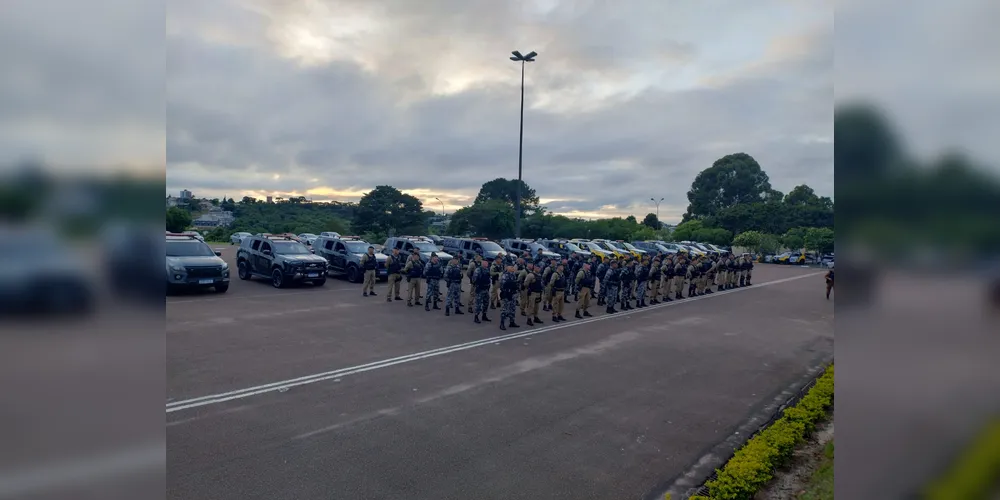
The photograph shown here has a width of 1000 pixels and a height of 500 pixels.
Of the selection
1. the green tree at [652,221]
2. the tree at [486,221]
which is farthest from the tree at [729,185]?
the tree at [486,221]

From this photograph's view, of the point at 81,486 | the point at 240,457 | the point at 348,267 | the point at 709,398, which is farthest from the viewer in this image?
the point at 348,267

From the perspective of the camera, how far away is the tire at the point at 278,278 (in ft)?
58.7

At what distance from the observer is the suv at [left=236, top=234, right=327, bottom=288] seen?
17.9 meters

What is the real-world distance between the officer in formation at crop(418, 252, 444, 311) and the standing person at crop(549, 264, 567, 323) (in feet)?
10.5

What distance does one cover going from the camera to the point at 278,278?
1805cm

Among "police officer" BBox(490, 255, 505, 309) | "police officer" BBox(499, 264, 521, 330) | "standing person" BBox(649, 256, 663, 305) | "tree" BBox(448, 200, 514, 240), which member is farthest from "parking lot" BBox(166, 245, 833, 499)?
"tree" BBox(448, 200, 514, 240)

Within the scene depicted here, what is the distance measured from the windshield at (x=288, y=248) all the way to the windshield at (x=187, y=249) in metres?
2.67

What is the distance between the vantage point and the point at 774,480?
507 cm

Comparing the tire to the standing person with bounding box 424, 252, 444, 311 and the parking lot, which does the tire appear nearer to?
the parking lot

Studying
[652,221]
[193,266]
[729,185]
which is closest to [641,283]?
[193,266]

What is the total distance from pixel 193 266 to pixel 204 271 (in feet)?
1.06

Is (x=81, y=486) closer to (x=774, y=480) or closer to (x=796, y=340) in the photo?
(x=774, y=480)

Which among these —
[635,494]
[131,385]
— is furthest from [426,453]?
[131,385]

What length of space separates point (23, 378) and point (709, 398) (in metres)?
7.58
